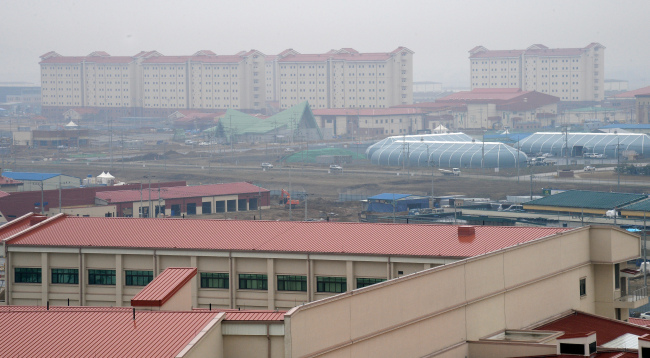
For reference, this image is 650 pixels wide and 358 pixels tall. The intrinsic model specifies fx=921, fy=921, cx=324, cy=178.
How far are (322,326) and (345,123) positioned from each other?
115 m

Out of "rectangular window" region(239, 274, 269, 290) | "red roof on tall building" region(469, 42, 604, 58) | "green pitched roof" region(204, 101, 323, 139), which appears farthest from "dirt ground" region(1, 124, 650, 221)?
"red roof on tall building" region(469, 42, 604, 58)

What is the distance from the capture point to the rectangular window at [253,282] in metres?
19.8

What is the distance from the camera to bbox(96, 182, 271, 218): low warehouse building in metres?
49.4

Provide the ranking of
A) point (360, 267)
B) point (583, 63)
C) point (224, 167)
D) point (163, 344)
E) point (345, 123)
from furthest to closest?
point (583, 63) → point (345, 123) → point (224, 167) → point (360, 267) → point (163, 344)

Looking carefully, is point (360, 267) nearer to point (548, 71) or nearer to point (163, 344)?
point (163, 344)

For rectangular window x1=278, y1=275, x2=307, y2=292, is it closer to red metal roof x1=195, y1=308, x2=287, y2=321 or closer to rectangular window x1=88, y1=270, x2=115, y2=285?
rectangular window x1=88, y1=270, x2=115, y2=285

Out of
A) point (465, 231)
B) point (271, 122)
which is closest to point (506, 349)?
point (465, 231)

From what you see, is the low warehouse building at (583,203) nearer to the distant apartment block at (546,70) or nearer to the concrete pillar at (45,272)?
the concrete pillar at (45,272)

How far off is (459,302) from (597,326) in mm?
4265

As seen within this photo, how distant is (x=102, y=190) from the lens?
51.8 m

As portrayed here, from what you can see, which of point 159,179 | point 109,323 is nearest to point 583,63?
point 159,179

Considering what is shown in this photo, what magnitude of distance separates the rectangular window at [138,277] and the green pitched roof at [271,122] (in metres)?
94.0

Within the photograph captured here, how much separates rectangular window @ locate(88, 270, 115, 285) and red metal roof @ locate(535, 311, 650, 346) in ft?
30.4

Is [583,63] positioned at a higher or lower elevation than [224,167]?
higher
